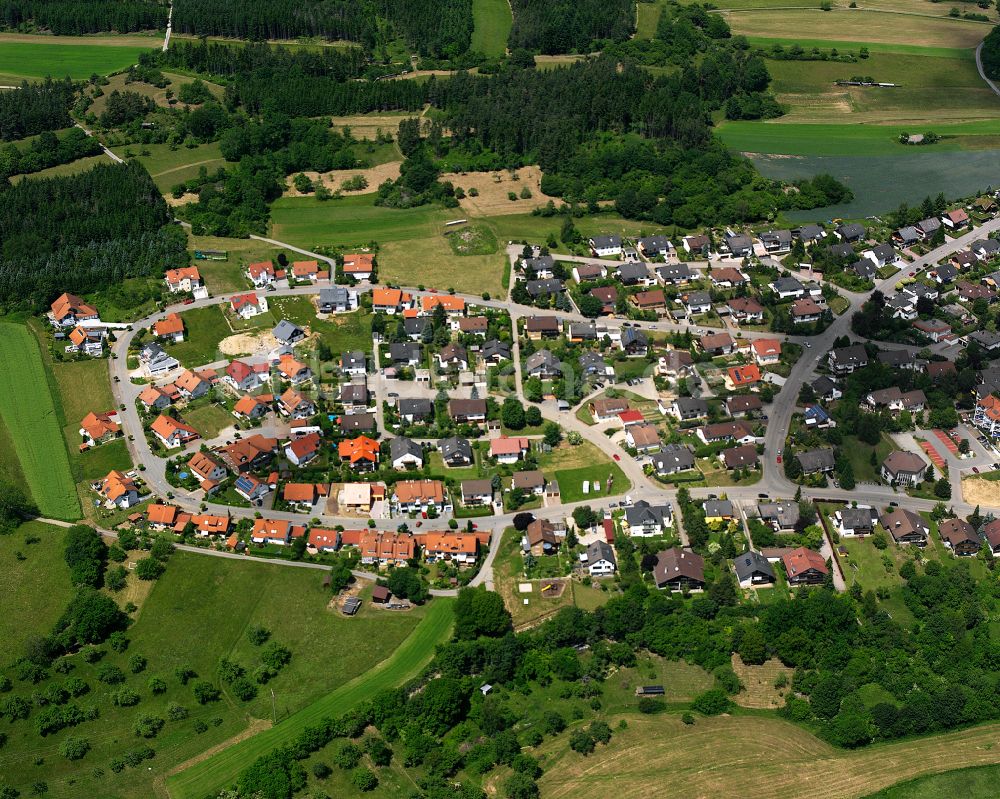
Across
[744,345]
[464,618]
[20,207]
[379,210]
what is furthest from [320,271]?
[464,618]

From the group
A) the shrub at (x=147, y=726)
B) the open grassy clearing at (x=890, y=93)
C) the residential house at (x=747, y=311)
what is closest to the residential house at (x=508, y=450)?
the residential house at (x=747, y=311)

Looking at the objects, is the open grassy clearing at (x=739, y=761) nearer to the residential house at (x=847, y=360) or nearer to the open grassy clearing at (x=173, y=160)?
the residential house at (x=847, y=360)

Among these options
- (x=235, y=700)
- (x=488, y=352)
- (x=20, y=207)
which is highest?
(x=20, y=207)

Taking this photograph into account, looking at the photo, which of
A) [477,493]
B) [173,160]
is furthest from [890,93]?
[477,493]

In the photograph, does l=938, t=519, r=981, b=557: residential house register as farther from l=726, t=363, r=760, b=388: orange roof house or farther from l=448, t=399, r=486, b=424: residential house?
l=448, t=399, r=486, b=424: residential house

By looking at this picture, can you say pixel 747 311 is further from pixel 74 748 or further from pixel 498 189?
pixel 74 748

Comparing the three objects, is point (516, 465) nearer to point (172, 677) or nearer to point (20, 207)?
point (172, 677)
